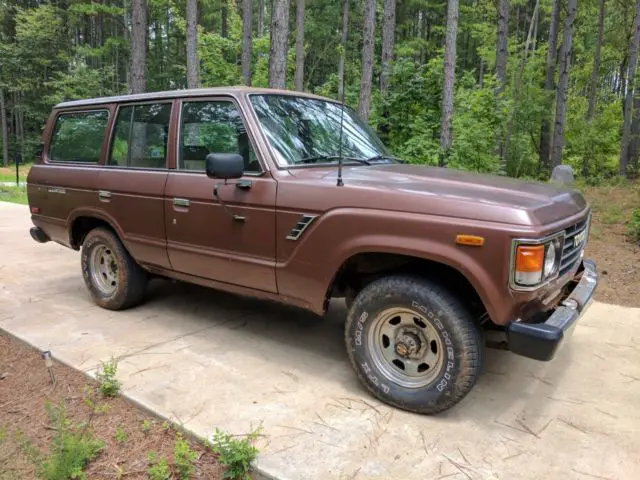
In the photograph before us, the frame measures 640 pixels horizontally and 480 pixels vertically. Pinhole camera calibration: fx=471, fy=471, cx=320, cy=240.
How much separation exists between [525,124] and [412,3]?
44.8ft

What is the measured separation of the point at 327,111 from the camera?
4.04 metres

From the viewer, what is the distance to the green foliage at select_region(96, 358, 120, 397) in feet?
9.93

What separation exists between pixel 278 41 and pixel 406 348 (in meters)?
7.05

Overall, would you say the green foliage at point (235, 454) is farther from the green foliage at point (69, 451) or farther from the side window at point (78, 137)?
the side window at point (78, 137)

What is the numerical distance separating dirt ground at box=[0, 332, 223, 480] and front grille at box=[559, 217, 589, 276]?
2287 millimetres

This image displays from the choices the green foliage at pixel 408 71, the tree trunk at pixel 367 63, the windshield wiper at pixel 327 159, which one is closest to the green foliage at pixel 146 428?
the windshield wiper at pixel 327 159

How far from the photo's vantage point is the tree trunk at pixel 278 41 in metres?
8.32

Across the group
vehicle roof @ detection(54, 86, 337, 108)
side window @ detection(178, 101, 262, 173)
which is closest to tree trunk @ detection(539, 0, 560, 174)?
vehicle roof @ detection(54, 86, 337, 108)

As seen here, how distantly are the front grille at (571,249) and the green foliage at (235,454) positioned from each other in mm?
2041

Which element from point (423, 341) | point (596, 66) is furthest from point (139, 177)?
point (596, 66)

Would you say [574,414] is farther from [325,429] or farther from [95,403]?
[95,403]

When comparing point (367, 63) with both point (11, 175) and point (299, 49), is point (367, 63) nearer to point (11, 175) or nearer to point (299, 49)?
point (299, 49)

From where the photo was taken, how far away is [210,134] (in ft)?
12.3

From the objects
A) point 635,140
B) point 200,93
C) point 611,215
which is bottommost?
point 611,215
